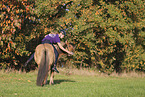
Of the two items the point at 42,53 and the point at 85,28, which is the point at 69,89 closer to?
the point at 42,53

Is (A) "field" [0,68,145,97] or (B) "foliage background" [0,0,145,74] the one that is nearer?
(A) "field" [0,68,145,97]

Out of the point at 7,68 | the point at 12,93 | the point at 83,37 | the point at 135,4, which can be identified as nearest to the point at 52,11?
the point at 83,37

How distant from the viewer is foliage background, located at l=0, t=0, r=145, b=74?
17.0 meters

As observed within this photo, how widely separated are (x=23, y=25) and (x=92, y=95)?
11.0 m

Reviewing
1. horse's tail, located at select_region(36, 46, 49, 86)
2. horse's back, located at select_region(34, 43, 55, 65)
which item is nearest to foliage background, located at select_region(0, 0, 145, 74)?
horse's back, located at select_region(34, 43, 55, 65)

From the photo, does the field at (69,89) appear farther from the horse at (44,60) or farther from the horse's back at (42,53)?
the horse's back at (42,53)

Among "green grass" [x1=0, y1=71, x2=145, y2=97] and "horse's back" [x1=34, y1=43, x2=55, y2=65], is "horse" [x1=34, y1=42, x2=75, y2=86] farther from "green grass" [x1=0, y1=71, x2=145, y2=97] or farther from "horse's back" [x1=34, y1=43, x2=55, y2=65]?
Result: "green grass" [x1=0, y1=71, x2=145, y2=97]

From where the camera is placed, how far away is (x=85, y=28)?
18172 millimetres

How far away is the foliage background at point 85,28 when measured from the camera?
16984 millimetres

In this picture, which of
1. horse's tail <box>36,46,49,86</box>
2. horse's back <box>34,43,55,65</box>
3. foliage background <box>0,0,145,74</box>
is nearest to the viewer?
horse's tail <box>36,46,49,86</box>

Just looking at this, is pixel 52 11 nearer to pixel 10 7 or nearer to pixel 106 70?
pixel 10 7

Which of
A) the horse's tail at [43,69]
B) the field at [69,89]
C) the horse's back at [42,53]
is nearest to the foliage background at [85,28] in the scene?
the field at [69,89]

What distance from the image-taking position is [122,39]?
1892 centimetres

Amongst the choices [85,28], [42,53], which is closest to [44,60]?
[42,53]
